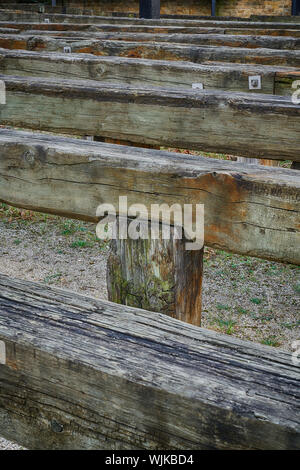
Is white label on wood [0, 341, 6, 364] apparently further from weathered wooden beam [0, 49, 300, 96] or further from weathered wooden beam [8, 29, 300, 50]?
weathered wooden beam [8, 29, 300, 50]

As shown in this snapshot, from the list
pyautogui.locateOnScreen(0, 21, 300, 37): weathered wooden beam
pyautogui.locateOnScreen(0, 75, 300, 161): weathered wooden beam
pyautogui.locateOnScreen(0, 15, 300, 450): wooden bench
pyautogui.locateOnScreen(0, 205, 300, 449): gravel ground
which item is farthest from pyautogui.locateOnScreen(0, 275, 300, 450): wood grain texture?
pyautogui.locateOnScreen(0, 21, 300, 37): weathered wooden beam

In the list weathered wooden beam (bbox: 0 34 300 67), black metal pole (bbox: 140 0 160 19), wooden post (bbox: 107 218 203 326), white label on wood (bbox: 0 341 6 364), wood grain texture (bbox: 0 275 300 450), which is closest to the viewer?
wood grain texture (bbox: 0 275 300 450)

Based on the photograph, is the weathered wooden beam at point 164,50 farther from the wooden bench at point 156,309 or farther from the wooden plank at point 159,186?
the wooden plank at point 159,186

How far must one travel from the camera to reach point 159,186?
1787mm

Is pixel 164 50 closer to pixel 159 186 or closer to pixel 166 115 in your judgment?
pixel 166 115

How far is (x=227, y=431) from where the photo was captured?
1.10 m

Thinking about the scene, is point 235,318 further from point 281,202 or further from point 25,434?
point 25,434

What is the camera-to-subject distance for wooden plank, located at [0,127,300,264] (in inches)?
65.0

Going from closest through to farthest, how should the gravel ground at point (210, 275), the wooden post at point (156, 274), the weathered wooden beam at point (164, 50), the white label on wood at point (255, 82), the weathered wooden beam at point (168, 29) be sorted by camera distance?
the wooden post at point (156, 274)
the gravel ground at point (210, 275)
the white label on wood at point (255, 82)
the weathered wooden beam at point (164, 50)
the weathered wooden beam at point (168, 29)

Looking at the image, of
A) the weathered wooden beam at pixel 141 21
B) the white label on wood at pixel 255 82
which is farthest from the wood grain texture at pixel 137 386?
the weathered wooden beam at pixel 141 21

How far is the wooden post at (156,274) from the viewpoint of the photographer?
1.91 metres

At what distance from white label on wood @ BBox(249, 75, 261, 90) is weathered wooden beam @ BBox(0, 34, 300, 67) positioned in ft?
3.06

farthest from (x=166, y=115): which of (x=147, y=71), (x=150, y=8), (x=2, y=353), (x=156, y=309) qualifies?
(x=150, y=8)

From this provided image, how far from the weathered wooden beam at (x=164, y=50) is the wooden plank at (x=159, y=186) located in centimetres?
277
